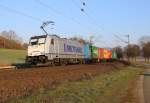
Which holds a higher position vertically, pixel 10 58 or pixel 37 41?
pixel 37 41

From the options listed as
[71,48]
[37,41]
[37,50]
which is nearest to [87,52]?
[71,48]

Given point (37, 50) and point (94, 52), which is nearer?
point (37, 50)

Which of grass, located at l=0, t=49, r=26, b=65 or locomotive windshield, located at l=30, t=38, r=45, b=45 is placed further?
grass, located at l=0, t=49, r=26, b=65

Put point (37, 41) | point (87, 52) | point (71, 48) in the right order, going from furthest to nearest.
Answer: point (87, 52), point (71, 48), point (37, 41)

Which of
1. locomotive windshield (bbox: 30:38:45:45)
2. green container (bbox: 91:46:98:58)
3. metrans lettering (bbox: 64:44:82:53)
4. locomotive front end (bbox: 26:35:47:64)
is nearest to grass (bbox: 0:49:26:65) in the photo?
metrans lettering (bbox: 64:44:82:53)

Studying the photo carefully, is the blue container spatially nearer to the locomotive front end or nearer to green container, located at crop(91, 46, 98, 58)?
green container, located at crop(91, 46, 98, 58)

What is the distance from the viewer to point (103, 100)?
14.2 m

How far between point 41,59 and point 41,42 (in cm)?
216

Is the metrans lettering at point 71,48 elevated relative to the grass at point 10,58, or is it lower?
elevated

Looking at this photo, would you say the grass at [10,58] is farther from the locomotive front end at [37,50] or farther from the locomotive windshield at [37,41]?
the locomotive front end at [37,50]

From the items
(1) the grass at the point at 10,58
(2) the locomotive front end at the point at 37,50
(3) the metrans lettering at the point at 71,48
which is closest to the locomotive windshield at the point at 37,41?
(2) the locomotive front end at the point at 37,50

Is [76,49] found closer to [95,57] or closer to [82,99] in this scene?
[95,57]

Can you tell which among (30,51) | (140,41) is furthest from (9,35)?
(30,51)

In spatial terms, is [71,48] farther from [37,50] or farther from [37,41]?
[37,50]
